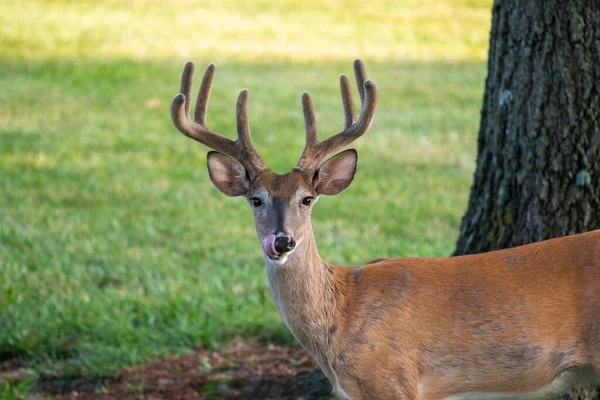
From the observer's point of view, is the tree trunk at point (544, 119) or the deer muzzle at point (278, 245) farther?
the tree trunk at point (544, 119)

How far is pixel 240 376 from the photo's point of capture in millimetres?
5355

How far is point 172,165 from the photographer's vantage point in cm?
952

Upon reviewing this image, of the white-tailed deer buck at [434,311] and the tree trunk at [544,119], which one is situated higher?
the tree trunk at [544,119]

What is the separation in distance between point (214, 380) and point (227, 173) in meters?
1.54

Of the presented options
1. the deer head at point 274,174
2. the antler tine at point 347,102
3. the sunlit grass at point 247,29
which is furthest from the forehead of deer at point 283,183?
the sunlit grass at point 247,29

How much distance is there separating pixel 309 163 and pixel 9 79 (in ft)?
31.8

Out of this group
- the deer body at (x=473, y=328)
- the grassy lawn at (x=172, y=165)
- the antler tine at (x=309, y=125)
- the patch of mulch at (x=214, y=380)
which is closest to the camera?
the deer body at (x=473, y=328)

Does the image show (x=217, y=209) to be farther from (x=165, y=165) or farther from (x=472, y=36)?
(x=472, y=36)

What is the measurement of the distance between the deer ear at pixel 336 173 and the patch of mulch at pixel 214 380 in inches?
50.3

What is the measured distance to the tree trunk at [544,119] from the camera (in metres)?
4.61

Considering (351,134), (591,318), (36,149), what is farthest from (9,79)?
(591,318)

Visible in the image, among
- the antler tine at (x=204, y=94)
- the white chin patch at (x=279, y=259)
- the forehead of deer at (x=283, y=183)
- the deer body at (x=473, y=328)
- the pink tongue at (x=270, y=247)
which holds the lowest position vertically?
the deer body at (x=473, y=328)

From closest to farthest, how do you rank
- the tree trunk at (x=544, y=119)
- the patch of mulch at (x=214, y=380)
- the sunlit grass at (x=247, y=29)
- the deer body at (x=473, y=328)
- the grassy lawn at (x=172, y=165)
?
the deer body at (x=473, y=328)
the tree trunk at (x=544, y=119)
the patch of mulch at (x=214, y=380)
the grassy lawn at (x=172, y=165)
the sunlit grass at (x=247, y=29)

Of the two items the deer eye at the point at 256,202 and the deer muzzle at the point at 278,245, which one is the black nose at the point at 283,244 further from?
the deer eye at the point at 256,202
